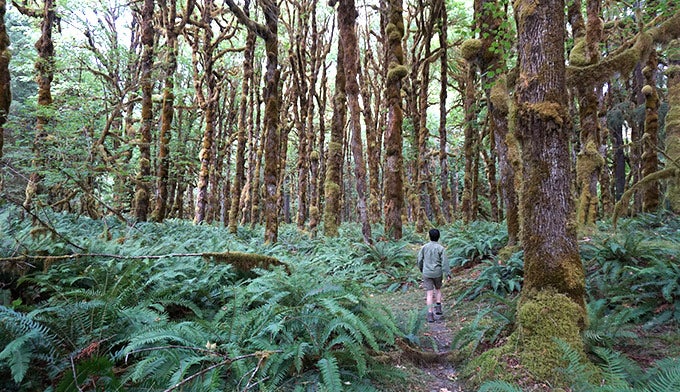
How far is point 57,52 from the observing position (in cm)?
1368

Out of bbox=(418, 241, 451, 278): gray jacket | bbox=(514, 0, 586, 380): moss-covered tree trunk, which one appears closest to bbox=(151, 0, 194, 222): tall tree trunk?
bbox=(418, 241, 451, 278): gray jacket

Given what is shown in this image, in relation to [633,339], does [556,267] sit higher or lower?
higher

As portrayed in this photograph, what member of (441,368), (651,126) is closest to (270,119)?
(441,368)

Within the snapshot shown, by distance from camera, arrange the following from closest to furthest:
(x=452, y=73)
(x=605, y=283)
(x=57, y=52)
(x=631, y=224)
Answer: (x=605, y=283), (x=631, y=224), (x=57, y=52), (x=452, y=73)

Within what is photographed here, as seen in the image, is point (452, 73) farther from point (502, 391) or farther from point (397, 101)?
point (502, 391)

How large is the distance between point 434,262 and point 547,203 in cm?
309

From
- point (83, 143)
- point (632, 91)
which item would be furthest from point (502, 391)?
point (632, 91)

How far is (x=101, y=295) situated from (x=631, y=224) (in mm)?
11256

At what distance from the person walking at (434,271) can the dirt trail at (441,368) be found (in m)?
0.66

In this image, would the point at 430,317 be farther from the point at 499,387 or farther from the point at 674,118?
the point at 674,118

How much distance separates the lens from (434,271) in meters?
6.62

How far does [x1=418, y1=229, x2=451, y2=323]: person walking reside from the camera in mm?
6613

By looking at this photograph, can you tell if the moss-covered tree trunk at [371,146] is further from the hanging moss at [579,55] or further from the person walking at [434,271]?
the hanging moss at [579,55]

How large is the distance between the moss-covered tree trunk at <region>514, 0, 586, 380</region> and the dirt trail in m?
0.85
